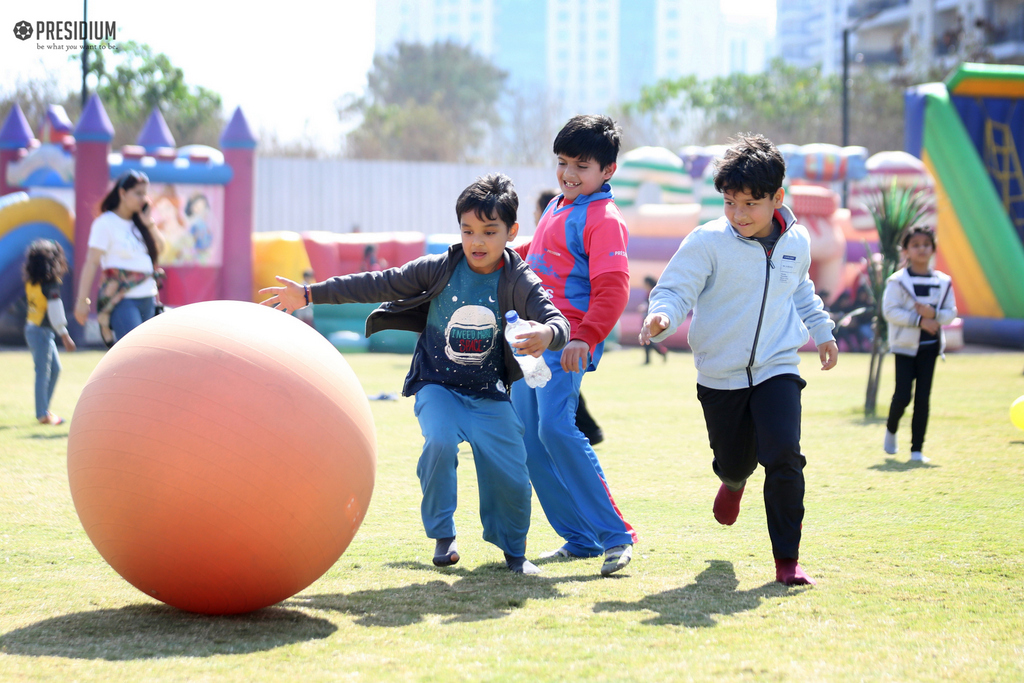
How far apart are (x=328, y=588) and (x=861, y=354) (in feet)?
54.4

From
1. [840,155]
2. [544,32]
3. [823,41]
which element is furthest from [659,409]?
[544,32]

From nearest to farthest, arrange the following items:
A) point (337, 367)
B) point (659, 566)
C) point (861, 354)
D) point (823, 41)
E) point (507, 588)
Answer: point (337, 367) < point (507, 588) < point (659, 566) < point (861, 354) < point (823, 41)

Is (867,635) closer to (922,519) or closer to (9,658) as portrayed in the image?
(922,519)

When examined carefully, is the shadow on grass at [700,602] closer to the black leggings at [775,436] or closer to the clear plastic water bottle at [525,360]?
the black leggings at [775,436]

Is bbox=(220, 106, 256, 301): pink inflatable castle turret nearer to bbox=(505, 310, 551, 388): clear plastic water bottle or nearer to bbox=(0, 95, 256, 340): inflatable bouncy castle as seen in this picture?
bbox=(0, 95, 256, 340): inflatable bouncy castle

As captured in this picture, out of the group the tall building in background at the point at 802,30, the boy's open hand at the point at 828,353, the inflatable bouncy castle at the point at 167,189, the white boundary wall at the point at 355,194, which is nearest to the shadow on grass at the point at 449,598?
the boy's open hand at the point at 828,353

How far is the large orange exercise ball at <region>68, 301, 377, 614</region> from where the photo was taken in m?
3.38

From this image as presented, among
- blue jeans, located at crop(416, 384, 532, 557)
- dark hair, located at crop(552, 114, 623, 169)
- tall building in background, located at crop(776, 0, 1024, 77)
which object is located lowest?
blue jeans, located at crop(416, 384, 532, 557)

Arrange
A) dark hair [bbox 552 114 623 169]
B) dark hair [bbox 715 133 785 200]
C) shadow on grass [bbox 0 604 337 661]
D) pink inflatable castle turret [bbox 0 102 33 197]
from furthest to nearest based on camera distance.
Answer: pink inflatable castle turret [bbox 0 102 33 197] → dark hair [bbox 552 114 623 169] → dark hair [bbox 715 133 785 200] → shadow on grass [bbox 0 604 337 661]

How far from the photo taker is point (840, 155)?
21562mm

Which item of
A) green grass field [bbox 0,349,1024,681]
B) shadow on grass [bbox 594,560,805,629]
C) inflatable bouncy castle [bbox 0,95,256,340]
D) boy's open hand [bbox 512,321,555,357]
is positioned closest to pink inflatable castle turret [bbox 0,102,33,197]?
inflatable bouncy castle [bbox 0,95,256,340]

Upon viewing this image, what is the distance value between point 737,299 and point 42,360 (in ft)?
22.8

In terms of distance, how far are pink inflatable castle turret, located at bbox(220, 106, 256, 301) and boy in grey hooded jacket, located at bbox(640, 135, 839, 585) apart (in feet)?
51.7

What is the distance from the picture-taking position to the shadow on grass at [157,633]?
3252 millimetres
